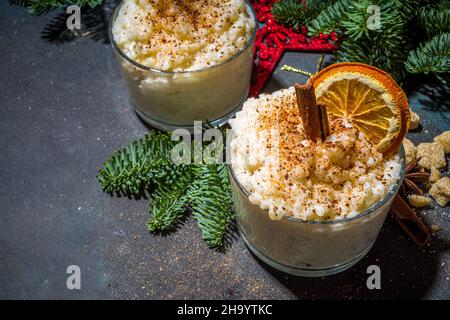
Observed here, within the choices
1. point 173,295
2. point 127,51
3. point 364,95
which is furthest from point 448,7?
point 173,295

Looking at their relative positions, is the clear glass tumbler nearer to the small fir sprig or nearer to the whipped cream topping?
the whipped cream topping

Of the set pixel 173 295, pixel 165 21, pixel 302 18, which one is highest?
pixel 165 21

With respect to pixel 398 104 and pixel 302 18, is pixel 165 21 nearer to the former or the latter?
pixel 302 18

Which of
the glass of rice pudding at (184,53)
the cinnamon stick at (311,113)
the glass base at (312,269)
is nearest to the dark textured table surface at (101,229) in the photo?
the glass base at (312,269)

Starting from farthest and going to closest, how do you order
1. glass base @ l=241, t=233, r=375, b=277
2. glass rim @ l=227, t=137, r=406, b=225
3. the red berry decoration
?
the red berry decoration
glass base @ l=241, t=233, r=375, b=277
glass rim @ l=227, t=137, r=406, b=225

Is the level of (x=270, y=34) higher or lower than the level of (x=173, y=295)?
higher

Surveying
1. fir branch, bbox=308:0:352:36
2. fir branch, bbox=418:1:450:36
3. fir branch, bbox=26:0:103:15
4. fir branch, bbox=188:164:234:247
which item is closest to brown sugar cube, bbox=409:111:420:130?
fir branch, bbox=418:1:450:36
